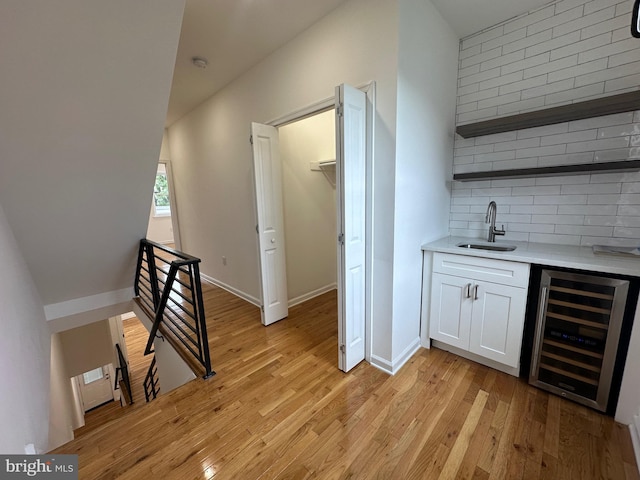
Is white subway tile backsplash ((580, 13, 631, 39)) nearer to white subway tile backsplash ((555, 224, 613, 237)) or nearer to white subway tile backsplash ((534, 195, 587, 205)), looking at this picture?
white subway tile backsplash ((534, 195, 587, 205))

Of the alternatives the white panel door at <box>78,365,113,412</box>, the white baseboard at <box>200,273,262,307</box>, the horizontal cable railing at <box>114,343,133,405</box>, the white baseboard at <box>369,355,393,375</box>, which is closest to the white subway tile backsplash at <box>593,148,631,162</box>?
the white baseboard at <box>369,355,393,375</box>

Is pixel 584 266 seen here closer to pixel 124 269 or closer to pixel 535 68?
pixel 535 68

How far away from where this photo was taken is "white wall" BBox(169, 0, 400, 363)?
178 centimetres

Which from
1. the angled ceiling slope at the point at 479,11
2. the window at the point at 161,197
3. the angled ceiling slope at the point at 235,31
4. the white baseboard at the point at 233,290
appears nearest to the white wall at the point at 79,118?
the angled ceiling slope at the point at 235,31

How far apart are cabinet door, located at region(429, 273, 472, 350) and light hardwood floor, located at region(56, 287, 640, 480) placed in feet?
0.70

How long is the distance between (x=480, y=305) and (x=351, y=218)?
1.19m

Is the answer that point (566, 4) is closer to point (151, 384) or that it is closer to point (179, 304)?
point (179, 304)

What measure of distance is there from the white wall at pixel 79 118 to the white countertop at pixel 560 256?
232 cm

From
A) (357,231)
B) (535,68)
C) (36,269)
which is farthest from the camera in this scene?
(36,269)

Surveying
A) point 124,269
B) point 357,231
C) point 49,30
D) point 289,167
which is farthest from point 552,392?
point 124,269

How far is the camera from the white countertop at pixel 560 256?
1.47 metres

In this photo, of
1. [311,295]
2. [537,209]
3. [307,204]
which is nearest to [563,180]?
[537,209]

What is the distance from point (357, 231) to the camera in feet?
6.32

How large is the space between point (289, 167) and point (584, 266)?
2.73 meters
